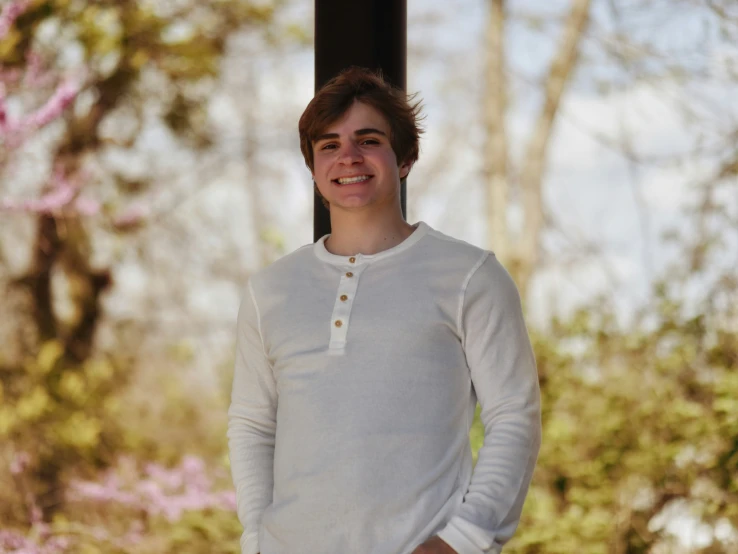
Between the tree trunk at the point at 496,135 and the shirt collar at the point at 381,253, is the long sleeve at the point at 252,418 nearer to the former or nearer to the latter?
the shirt collar at the point at 381,253

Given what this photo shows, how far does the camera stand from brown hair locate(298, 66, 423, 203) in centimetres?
146

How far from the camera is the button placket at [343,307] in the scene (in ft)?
4.52

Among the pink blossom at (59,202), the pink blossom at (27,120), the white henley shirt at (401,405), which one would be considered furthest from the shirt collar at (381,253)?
the pink blossom at (59,202)

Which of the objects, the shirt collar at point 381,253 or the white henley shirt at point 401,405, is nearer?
the white henley shirt at point 401,405

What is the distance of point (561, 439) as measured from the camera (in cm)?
366

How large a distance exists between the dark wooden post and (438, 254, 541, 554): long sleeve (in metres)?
0.37

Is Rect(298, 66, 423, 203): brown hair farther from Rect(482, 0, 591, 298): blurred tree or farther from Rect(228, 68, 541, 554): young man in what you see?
Rect(482, 0, 591, 298): blurred tree

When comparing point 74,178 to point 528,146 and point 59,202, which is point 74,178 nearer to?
point 59,202

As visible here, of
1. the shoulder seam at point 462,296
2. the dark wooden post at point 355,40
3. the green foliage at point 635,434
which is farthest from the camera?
the green foliage at point 635,434

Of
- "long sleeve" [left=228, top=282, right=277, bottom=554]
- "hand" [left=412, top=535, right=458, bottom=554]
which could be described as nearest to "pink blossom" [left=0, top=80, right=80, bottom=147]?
"long sleeve" [left=228, top=282, right=277, bottom=554]

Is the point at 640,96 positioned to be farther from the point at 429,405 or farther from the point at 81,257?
the point at 429,405

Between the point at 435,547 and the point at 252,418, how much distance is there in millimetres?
395

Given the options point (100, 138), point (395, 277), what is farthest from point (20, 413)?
point (395, 277)

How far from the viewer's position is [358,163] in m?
1.43
